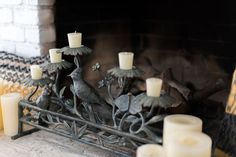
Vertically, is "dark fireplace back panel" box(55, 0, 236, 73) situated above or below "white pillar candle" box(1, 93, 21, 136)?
above

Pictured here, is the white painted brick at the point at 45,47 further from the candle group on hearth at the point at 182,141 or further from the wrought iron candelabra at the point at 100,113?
the candle group on hearth at the point at 182,141

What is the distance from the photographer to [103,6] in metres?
1.72

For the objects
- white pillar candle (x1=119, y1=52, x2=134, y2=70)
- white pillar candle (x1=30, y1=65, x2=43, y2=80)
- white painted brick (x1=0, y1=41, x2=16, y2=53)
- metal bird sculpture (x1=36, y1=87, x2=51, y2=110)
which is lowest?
metal bird sculpture (x1=36, y1=87, x2=51, y2=110)

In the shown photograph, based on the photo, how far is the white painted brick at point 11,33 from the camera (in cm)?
145

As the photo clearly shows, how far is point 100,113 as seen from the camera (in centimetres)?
116

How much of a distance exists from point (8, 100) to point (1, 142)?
0.15 meters

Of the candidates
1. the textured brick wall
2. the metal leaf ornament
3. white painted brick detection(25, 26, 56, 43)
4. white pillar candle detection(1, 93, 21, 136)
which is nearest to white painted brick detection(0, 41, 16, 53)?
the textured brick wall

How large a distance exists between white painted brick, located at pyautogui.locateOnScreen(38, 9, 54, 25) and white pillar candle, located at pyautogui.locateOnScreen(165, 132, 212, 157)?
33.3 inches

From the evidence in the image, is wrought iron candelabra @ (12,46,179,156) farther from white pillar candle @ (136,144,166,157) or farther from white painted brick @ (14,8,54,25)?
white painted brick @ (14,8,54,25)

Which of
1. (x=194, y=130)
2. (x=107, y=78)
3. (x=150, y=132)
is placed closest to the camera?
(x=194, y=130)

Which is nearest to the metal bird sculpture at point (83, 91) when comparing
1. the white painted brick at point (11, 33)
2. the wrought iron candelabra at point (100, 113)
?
the wrought iron candelabra at point (100, 113)

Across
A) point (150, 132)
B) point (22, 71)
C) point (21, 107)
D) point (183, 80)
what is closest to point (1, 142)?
point (21, 107)

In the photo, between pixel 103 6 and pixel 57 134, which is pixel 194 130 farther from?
pixel 103 6

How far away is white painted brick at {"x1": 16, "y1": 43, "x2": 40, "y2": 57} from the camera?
4.62ft
